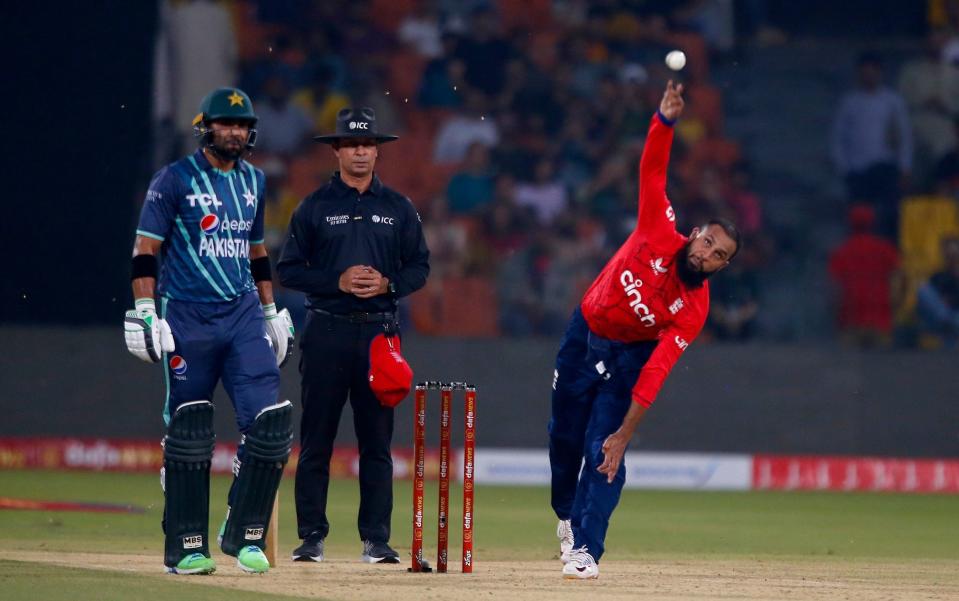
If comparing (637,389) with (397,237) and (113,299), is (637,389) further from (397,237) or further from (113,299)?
(113,299)

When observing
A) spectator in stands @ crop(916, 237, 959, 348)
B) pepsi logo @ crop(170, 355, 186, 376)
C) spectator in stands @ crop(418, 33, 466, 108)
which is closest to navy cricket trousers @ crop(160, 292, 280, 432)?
pepsi logo @ crop(170, 355, 186, 376)

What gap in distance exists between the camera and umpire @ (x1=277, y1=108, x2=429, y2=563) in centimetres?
749

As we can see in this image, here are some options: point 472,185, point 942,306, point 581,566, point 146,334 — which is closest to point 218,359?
point 146,334

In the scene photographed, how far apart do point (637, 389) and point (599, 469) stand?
15.2 inches

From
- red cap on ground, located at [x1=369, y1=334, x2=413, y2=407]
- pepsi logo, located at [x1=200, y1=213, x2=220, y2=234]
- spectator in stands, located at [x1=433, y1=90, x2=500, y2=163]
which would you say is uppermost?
spectator in stands, located at [x1=433, y1=90, x2=500, y2=163]

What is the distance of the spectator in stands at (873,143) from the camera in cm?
1438

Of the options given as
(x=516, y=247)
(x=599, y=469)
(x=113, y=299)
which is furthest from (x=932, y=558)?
(x=113, y=299)

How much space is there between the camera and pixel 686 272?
697cm

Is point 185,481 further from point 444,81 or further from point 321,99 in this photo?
point 444,81

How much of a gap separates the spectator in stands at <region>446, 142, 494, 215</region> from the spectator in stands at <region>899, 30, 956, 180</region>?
3.88 meters

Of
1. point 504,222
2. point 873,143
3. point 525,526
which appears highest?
point 873,143

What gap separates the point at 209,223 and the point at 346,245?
109 cm

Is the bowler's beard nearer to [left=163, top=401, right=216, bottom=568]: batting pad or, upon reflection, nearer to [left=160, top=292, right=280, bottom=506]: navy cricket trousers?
[left=160, top=292, right=280, bottom=506]: navy cricket trousers

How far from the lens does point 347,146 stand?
7594 mm
